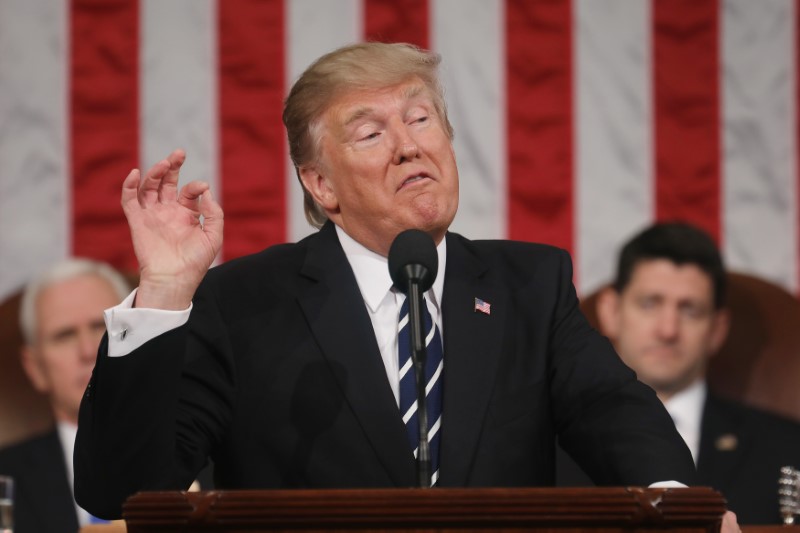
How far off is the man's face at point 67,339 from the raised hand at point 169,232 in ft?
7.30

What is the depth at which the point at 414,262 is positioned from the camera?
2.02 m

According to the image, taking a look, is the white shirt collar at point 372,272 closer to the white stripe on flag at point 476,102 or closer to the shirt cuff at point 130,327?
the shirt cuff at point 130,327

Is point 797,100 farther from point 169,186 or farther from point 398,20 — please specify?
point 169,186

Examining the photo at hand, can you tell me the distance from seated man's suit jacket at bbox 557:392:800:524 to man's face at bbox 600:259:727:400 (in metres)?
0.16

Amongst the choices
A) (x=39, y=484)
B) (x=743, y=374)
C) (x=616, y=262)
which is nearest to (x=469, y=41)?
(x=616, y=262)

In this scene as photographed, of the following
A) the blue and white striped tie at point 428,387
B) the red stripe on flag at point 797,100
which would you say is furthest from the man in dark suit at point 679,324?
the blue and white striped tie at point 428,387

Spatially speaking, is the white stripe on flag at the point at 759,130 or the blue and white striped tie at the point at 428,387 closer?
the blue and white striped tie at the point at 428,387

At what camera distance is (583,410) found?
93.0 inches

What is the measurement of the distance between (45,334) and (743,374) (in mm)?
2505

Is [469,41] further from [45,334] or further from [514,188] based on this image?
[45,334]

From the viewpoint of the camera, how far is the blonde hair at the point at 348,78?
261 cm

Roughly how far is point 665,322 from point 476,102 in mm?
1047

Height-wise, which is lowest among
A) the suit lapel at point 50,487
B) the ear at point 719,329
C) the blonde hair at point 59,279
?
the suit lapel at point 50,487

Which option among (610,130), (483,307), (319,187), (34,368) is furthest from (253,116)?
(483,307)
